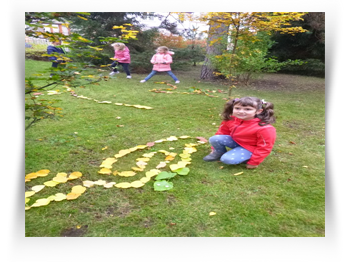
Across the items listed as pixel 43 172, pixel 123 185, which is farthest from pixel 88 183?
pixel 43 172

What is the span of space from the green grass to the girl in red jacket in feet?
0.46

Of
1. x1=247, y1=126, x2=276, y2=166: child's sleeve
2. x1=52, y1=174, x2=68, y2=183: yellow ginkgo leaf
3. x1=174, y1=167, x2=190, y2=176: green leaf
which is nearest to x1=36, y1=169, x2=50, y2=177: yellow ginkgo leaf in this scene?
x1=52, y1=174, x2=68, y2=183: yellow ginkgo leaf

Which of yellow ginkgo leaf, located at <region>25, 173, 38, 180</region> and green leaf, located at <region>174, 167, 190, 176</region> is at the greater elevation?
yellow ginkgo leaf, located at <region>25, 173, 38, 180</region>

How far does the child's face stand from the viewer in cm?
271

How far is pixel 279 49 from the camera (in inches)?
446

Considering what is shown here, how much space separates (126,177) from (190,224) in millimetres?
973

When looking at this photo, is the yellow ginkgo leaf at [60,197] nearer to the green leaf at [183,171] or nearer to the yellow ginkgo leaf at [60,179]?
the yellow ginkgo leaf at [60,179]

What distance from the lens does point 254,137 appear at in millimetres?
2834

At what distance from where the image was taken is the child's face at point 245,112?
2.71 m

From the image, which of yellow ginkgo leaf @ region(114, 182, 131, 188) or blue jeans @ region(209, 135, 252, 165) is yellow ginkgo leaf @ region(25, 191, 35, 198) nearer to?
yellow ginkgo leaf @ region(114, 182, 131, 188)

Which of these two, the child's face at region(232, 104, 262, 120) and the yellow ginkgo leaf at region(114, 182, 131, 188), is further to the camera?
the child's face at region(232, 104, 262, 120)

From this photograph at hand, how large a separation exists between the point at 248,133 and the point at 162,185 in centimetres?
116

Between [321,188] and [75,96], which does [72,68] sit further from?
[75,96]
